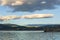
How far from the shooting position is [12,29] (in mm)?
1769

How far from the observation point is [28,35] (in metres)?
1.74

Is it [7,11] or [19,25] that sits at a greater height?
[7,11]

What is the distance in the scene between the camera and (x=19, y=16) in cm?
179

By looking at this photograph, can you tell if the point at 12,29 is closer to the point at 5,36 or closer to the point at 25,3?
the point at 5,36

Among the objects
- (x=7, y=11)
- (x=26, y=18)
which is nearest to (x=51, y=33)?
(x=26, y=18)

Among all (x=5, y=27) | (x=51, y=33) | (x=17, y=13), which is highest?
(x=17, y=13)

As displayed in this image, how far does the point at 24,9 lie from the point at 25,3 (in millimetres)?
67

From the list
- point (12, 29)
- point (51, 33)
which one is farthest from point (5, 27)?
point (51, 33)

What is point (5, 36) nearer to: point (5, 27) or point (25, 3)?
point (5, 27)

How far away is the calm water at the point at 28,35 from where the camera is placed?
1.71 metres

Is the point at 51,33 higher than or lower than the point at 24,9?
lower

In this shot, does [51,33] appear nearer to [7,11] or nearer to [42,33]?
[42,33]

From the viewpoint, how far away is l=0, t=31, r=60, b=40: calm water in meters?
1.71

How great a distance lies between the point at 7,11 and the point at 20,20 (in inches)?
6.9
